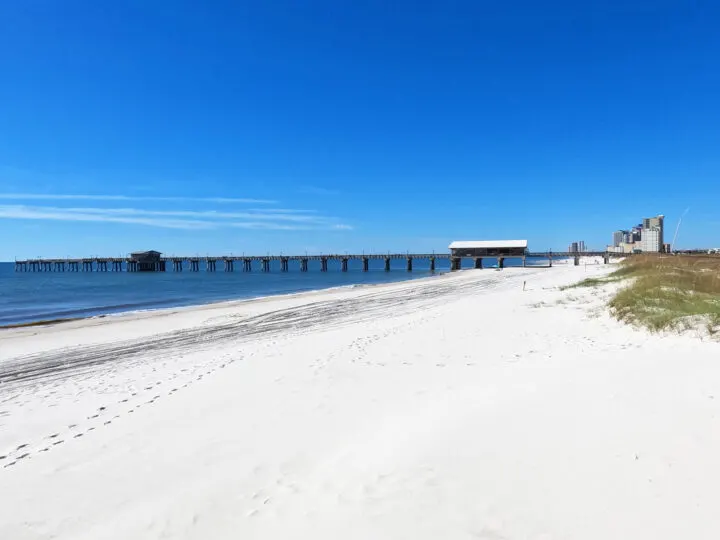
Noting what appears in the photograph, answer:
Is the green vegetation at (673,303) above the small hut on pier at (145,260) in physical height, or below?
below

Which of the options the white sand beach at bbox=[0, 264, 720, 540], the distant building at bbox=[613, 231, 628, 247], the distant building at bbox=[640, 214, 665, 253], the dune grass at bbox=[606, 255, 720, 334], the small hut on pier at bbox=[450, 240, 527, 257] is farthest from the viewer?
the distant building at bbox=[613, 231, 628, 247]

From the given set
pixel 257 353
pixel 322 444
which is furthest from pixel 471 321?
pixel 322 444

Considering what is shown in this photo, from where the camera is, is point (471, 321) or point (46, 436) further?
point (471, 321)

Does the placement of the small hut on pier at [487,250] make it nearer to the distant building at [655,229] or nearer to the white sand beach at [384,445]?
the distant building at [655,229]

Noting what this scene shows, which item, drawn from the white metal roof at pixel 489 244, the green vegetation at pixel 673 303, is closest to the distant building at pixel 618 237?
the white metal roof at pixel 489 244

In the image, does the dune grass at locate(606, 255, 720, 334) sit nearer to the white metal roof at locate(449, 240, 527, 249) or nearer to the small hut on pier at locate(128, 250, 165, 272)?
the white metal roof at locate(449, 240, 527, 249)

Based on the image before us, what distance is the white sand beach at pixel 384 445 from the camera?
342 centimetres

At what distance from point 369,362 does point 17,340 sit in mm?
15654

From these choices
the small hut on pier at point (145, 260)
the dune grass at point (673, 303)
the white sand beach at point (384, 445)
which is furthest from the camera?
the small hut on pier at point (145, 260)

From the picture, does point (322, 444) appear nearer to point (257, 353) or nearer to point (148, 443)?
point (148, 443)

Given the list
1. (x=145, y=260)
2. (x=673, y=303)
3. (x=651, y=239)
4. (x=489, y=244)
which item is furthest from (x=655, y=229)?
(x=145, y=260)

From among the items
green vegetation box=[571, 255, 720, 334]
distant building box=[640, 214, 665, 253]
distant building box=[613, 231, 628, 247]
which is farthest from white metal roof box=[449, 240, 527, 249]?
distant building box=[613, 231, 628, 247]

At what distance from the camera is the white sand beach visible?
342cm

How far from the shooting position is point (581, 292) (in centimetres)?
1945
